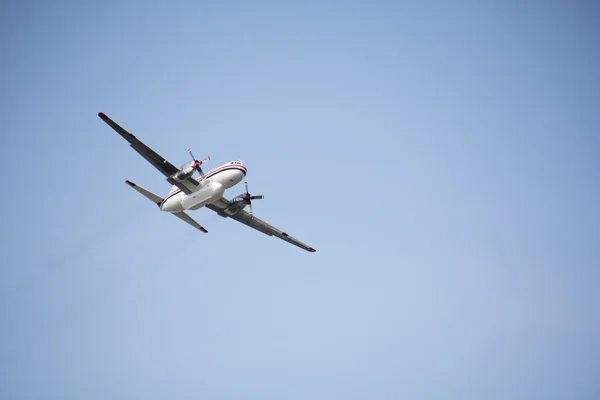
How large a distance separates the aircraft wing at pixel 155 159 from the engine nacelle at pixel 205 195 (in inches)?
21.8

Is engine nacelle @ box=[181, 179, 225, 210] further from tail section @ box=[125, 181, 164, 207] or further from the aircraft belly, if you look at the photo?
tail section @ box=[125, 181, 164, 207]

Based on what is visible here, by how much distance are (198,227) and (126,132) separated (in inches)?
523

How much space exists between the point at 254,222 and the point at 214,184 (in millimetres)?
9318

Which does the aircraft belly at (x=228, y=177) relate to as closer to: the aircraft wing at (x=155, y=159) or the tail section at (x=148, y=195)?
the aircraft wing at (x=155, y=159)

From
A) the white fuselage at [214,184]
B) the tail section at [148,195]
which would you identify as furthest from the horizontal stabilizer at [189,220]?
the white fuselage at [214,184]

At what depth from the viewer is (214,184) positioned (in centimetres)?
4966

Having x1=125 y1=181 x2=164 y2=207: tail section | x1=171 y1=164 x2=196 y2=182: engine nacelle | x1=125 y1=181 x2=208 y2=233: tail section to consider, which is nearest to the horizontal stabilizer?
x1=125 y1=181 x2=208 y2=233: tail section

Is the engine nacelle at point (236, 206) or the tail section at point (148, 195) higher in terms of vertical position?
the engine nacelle at point (236, 206)

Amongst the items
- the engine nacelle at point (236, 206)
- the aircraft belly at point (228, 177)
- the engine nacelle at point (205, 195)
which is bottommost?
the engine nacelle at point (205, 195)

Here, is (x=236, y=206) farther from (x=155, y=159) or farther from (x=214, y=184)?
(x=155, y=159)

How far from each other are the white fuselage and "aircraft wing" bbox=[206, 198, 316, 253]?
157 inches

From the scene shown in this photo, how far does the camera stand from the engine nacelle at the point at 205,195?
4966 cm

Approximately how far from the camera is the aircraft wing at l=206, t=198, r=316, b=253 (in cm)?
5528

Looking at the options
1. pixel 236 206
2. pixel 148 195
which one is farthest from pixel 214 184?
pixel 148 195
